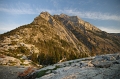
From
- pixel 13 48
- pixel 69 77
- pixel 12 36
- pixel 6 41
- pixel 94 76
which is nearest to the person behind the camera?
pixel 94 76

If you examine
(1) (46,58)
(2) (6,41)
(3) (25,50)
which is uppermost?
(2) (6,41)

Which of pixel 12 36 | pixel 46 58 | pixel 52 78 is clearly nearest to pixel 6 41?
pixel 12 36

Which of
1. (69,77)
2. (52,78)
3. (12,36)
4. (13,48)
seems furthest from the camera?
(12,36)

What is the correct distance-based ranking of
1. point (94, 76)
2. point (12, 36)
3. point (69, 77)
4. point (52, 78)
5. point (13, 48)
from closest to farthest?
point (94, 76) → point (69, 77) → point (52, 78) → point (13, 48) → point (12, 36)

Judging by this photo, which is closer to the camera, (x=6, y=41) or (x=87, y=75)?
(x=87, y=75)

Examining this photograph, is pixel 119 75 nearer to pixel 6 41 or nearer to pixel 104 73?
pixel 104 73

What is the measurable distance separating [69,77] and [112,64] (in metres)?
9.23

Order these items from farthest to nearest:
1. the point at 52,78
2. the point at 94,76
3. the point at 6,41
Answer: the point at 6,41 < the point at 52,78 < the point at 94,76

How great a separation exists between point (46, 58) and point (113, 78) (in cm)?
13838

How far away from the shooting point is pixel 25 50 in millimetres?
159750

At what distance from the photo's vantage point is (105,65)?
23.1 m

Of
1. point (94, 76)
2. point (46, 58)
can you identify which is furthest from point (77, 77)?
point (46, 58)

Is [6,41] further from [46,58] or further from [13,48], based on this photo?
[46,58]

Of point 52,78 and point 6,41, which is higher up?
point 6,41
